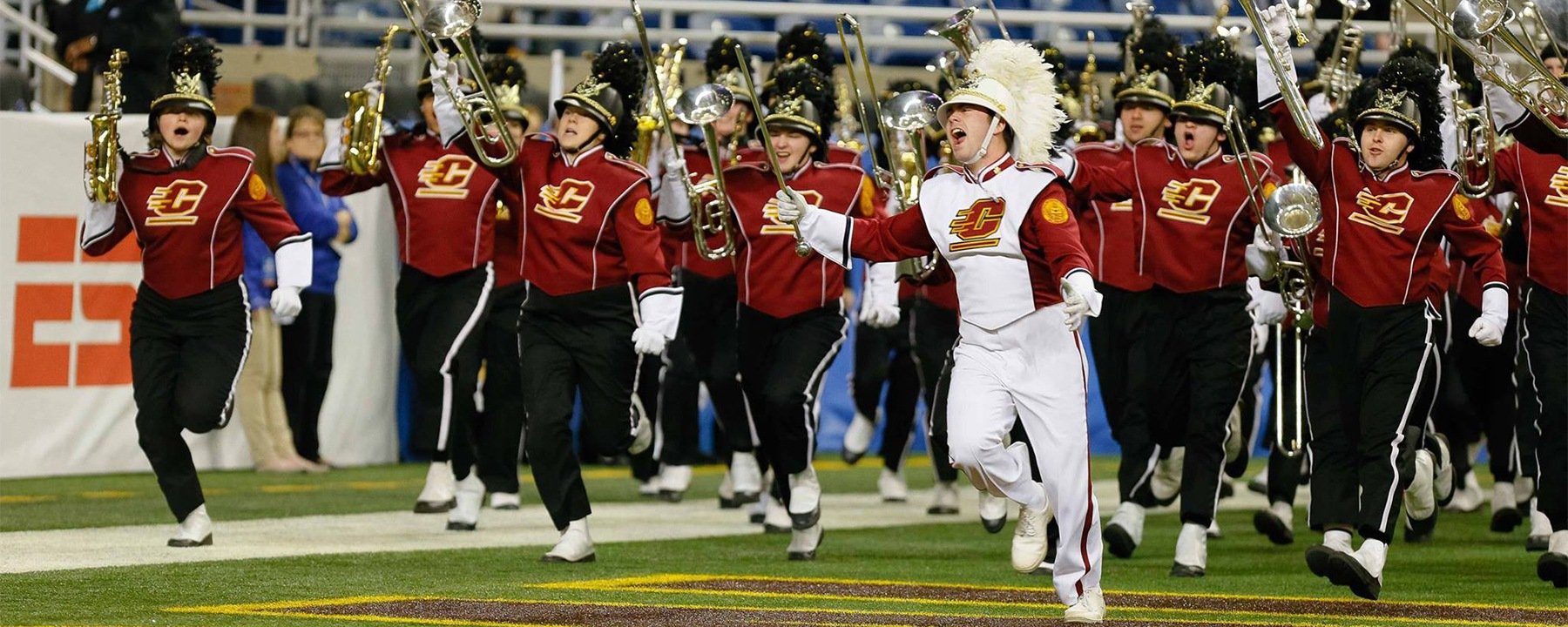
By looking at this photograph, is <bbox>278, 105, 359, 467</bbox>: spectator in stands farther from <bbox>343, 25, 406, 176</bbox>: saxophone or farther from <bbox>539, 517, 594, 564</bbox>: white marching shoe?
<bbox>539, 517, 594, 564</bbox>: white marching shoe

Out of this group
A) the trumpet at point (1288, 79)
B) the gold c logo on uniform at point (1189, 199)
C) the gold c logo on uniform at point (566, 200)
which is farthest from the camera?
the gold c logo on uniform at point (1189, 199)

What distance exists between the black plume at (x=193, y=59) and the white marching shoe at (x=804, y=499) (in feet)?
10.1

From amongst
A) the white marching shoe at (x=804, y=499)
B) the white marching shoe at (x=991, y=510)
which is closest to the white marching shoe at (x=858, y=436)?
the white marching shoe at (x=991, y=510)

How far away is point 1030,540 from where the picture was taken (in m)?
8.16

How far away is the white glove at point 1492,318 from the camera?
30.2ft

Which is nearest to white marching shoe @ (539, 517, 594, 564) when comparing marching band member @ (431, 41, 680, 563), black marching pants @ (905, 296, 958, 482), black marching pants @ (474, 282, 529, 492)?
marching band member @ (431, 41, 680, 563)

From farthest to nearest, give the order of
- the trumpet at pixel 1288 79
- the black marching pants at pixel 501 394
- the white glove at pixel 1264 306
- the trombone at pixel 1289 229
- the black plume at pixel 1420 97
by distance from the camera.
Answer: the black marching pants at pixel 501 394 < the white glove at pixel 1264 306 < the black plume at pixel 1420 97 < the trombone at pixel 1289 229 < the trumpet at pixel 1288 79

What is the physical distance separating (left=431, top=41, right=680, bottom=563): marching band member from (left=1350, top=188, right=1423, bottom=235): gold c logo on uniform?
9.00 feet

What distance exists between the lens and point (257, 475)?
15180 millimetres

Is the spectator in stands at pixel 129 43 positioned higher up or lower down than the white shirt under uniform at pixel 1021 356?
higher up

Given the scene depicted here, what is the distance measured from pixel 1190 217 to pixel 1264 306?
0.52 m

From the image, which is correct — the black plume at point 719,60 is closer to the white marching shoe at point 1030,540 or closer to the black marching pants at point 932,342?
the black marching pants at point 932,342

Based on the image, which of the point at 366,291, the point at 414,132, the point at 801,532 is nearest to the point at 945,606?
the point at 801,532

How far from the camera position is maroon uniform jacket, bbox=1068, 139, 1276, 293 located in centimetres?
1052
